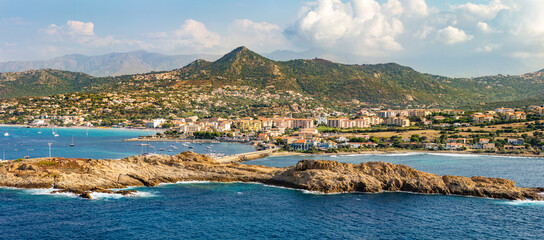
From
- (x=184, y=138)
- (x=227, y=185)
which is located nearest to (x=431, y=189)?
(x=227, y=185)

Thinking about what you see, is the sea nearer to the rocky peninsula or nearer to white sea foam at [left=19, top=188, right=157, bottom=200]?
white sea foam at [left=19, top=188, right=157, bottom=200]

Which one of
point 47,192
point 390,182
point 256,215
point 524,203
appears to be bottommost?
point 256,215

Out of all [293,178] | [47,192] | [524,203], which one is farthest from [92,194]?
[524,203]

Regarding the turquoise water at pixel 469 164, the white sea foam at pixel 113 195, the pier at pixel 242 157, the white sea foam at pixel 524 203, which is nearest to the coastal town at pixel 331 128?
the turquoise water at pixel 469 164

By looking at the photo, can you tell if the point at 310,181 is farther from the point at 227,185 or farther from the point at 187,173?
the point at 187,173

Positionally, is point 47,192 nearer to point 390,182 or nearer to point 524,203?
point 390,182

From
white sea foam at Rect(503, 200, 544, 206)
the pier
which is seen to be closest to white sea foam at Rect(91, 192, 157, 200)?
the pier

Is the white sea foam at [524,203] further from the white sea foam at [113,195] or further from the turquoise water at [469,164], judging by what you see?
the white sea foam at [113,195]
